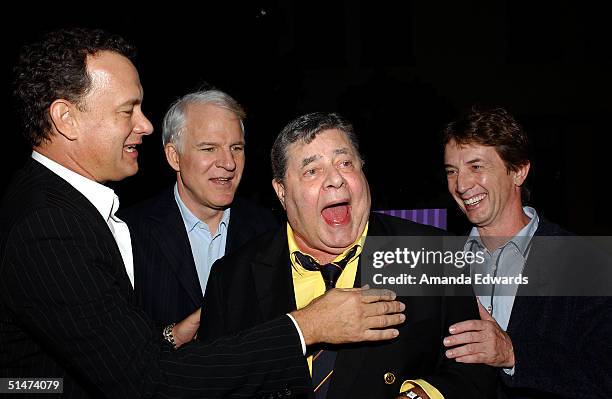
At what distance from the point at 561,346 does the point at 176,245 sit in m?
2.31

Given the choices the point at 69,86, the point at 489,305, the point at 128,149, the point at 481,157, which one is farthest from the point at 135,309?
the point at 481,157

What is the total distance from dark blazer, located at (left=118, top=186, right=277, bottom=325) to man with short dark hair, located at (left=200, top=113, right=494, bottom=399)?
709mm

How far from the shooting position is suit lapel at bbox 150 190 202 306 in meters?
3.38

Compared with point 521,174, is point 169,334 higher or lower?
lower

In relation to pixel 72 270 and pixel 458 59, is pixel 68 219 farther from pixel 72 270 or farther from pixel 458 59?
pixel 458 59

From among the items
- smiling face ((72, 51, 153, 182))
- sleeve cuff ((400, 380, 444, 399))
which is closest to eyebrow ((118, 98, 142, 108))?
smiling face ((72, 51, 153, 182))

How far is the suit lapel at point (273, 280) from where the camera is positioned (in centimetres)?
256

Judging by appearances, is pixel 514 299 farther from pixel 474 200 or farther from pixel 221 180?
pixel 221 180

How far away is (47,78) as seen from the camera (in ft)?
7.18

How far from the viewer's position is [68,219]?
1.92 metres

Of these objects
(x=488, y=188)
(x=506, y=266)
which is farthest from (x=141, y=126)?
(x=506, y=266)

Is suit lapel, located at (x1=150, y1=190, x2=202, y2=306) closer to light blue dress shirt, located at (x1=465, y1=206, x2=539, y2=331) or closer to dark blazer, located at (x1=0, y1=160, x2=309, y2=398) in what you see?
A: dark blazer, located at (x1=0, y1=160, x2=309, y2=398)

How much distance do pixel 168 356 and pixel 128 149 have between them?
101 centimetres

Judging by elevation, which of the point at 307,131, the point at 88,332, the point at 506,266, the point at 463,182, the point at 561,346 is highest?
the point at 307,131
